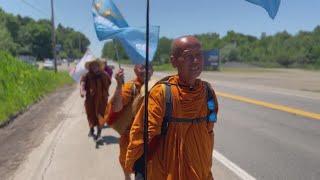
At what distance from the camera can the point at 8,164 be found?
957 centimetres

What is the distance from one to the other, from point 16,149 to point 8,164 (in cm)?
158

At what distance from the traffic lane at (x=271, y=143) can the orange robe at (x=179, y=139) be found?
4.44 meters

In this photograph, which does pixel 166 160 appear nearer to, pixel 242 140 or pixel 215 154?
pixel 215 154

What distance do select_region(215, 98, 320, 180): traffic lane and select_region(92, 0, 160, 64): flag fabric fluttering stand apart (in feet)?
12.0

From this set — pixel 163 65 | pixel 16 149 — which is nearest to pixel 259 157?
pixel 16 149

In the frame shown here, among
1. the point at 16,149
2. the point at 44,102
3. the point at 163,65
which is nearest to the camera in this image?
the point at 16,149

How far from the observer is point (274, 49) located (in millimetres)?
143625

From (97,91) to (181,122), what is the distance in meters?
7.66

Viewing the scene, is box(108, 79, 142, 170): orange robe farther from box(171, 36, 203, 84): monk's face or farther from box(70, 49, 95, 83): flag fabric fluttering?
box(70, 49, 95, 83): flag fabric fluttering

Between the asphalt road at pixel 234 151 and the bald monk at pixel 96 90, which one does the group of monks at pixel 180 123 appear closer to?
the asphalt road at pixel 234 151

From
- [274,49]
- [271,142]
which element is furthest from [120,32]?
[274,49]

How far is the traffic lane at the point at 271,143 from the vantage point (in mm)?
8516

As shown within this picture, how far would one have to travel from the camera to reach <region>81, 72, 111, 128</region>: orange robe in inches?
440

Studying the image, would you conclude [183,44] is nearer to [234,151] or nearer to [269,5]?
[269,5]
